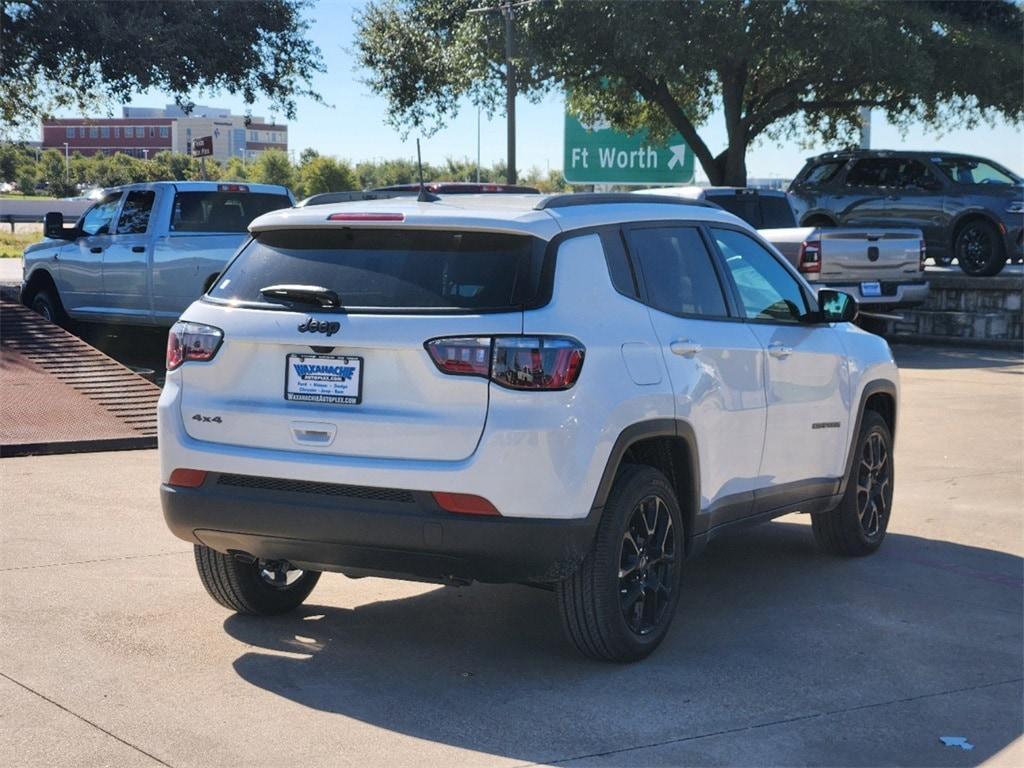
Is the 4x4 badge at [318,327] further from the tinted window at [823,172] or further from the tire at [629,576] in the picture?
the tinted window at [823,172]

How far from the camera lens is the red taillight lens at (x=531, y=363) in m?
5.05

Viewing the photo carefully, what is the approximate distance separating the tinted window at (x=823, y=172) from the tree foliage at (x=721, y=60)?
330 centimetres

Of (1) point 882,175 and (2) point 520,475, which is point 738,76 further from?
(2) point 520,475

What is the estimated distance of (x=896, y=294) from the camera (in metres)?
18.7

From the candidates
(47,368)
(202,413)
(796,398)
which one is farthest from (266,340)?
(47,368)

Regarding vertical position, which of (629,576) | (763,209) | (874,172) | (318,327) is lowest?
(629,576)

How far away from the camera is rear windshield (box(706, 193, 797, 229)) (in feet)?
62.0

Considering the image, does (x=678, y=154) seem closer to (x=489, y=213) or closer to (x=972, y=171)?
(x=972, y=171)

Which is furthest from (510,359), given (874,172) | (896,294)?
(874,172)

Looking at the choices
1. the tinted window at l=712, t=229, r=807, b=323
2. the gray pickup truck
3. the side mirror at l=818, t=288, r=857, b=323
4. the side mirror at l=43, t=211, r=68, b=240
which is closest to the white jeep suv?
the tinted window at l=712, t=229, r=807, b=323

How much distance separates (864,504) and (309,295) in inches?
140

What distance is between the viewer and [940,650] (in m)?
5.96

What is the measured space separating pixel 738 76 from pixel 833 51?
12.1 ft

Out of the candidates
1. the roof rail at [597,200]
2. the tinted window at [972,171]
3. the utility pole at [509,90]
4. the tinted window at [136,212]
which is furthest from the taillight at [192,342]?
the utility pole at [509,90]
